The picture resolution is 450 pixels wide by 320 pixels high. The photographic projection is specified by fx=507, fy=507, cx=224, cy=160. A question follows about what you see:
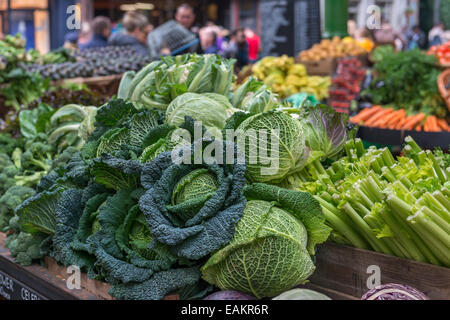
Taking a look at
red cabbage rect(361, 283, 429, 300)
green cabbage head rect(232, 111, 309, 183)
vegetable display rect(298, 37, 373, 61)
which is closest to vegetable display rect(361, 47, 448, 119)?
vegetable display rect(298, 37, 373, 61)

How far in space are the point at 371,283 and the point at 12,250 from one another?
6.31 feet

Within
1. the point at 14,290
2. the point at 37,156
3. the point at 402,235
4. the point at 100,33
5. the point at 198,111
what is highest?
the point at 100,33

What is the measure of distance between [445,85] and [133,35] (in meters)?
5.04

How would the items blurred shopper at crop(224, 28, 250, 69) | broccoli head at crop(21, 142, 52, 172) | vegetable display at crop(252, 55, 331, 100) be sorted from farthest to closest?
blurred shopper at crop(224, 28, 250, 69)
vegetable display at crop(252, 55, 331, 100)
broccoli head at crop(21, 142, 52, 172)

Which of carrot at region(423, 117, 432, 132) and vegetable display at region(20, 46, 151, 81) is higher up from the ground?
vegetable display at region(20, 46, 151, 81)

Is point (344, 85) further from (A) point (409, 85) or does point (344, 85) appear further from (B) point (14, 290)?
(B) point (14, 290)

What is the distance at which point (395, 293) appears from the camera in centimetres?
194

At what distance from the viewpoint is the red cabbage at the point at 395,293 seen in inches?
75.8

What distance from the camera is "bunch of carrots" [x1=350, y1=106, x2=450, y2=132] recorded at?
5387 millimetres

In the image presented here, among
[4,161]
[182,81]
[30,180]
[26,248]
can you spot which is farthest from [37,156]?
[182,81]

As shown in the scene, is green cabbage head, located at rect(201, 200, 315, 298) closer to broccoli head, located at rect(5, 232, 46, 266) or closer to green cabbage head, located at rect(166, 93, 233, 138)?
green cabbage head, located at rect(166, 93, 233, 138)

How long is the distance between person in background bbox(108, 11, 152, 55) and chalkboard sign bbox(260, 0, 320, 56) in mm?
2050

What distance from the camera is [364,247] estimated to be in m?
2.24
